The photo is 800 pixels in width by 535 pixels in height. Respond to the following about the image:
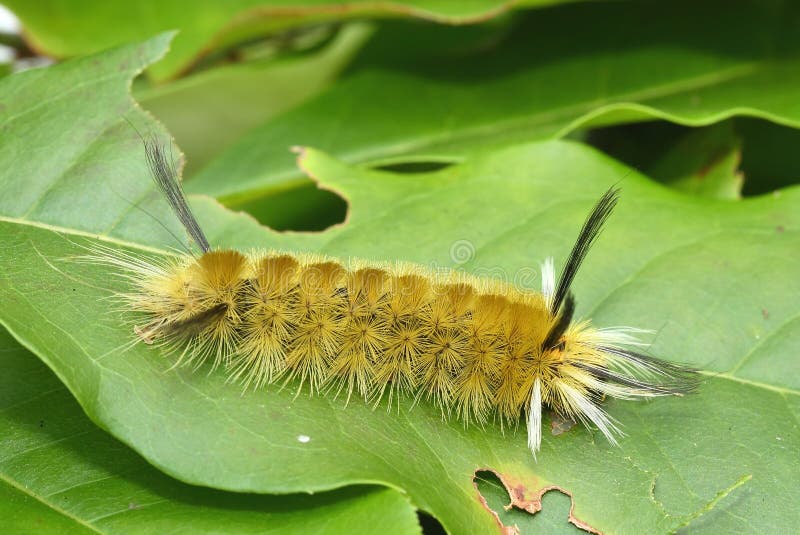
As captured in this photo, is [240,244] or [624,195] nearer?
[240,244]

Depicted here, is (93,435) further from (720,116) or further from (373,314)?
(720,116)

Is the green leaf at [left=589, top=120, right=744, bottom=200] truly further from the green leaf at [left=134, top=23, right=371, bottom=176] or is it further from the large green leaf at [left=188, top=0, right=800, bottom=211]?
the green leaf at [left=134, top=23, right=371, bottom=176]

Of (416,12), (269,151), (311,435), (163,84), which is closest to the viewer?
(311,435)

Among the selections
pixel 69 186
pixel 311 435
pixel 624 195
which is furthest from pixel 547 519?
pixel 69 186

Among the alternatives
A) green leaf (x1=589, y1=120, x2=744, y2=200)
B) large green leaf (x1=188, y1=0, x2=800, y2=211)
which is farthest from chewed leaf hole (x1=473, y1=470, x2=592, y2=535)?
green leaf (x1=589, y1=120, x2=744, y2=200)

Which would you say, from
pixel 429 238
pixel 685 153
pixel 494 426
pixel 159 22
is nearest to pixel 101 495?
pixel 494 426

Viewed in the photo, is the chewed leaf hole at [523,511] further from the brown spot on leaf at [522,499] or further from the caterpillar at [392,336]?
the caterpillar at [392,336]
